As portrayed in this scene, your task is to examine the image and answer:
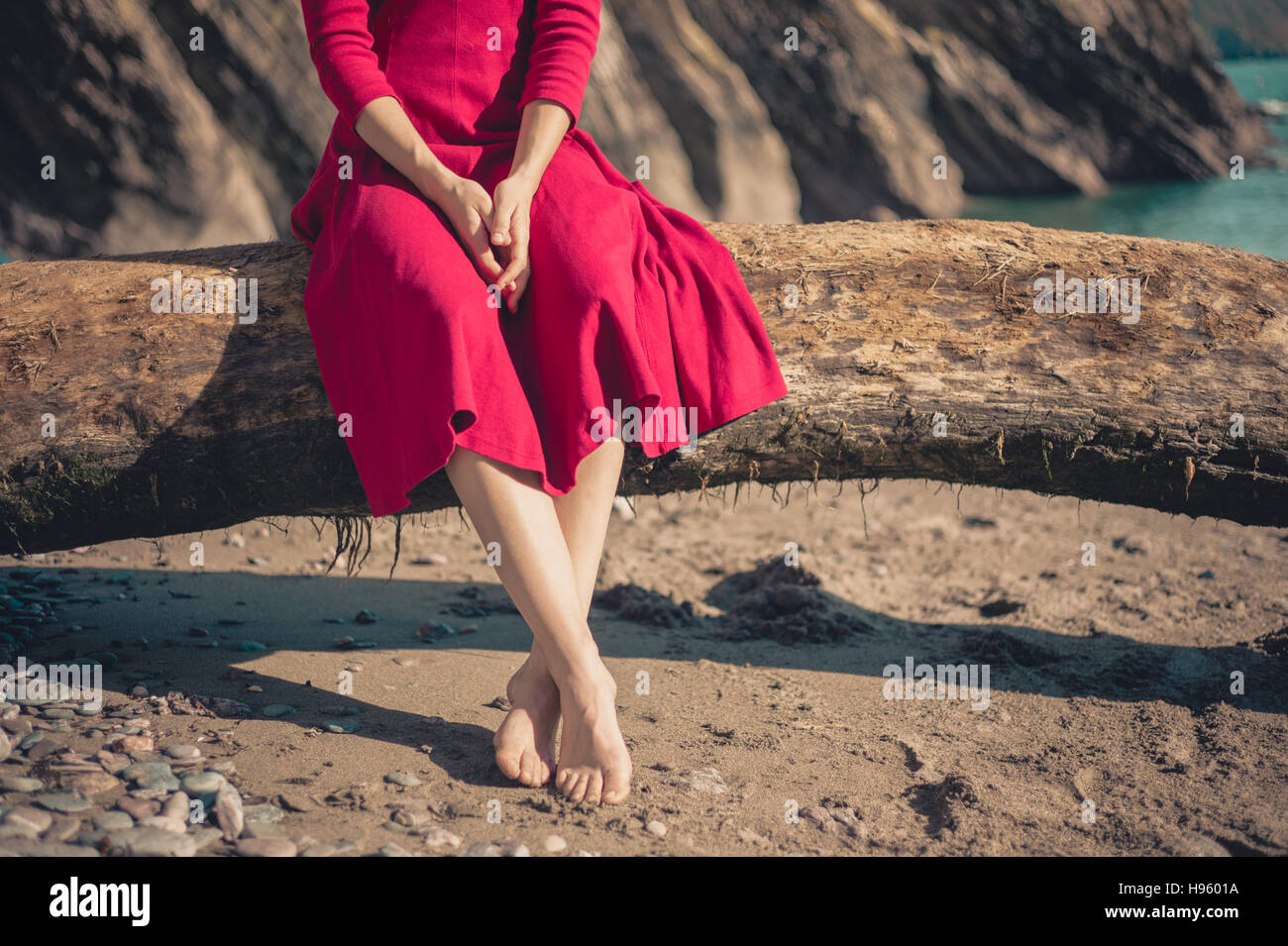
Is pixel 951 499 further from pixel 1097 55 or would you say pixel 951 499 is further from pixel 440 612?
pixel 1097 55

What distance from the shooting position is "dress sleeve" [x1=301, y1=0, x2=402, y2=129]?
7.61ft

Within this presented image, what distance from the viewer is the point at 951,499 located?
5648 mm

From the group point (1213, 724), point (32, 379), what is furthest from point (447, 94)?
point (1213, 724)

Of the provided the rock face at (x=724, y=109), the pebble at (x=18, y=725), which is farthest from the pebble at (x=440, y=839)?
the rock face at (x=724, y=109)

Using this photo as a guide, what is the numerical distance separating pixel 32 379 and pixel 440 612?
5.63 feet

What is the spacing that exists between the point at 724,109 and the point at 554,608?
11338 mm

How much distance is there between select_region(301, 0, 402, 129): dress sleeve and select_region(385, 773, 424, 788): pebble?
1674 millimetres

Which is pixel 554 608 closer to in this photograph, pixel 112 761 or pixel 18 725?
pixel 112 761

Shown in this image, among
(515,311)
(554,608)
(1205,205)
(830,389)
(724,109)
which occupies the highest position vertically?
(724,109)

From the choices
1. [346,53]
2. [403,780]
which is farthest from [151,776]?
[346,53]

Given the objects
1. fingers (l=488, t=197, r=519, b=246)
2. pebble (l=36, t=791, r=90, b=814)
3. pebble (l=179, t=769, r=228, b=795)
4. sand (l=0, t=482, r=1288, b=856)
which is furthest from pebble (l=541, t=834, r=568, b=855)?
fingers (l=488, t=197, r=519, b=246)

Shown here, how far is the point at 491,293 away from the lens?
2209mm

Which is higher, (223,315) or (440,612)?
(223,315)

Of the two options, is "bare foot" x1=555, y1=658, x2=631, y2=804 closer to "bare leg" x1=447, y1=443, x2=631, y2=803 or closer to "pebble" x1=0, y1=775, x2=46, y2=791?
"bare leg" x1=447, y1=443, x2=631, y2=803
